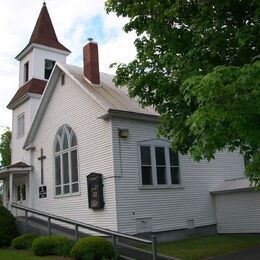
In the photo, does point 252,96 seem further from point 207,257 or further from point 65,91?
point 65,91

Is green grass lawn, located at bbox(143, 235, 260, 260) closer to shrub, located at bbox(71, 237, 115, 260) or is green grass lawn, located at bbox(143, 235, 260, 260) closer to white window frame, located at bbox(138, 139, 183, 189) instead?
shrub, located at bbox(71, 237, 115, 260)

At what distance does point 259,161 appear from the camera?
8.23 m

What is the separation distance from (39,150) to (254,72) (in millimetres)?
18787

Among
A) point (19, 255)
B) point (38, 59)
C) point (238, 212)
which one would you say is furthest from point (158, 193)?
point (38, 59)

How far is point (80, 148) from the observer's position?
20688 millimetres

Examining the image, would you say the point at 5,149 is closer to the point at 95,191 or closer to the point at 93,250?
the point at 95,191

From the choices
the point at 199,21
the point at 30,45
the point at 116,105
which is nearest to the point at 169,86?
the point at 199,21

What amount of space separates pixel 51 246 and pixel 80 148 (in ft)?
20.3

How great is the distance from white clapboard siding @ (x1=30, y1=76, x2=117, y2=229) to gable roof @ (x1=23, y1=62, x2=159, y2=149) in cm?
39

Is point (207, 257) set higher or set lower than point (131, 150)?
→ lower

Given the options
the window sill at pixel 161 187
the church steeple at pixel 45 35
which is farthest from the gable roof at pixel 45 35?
the window sill at pixel 161 187

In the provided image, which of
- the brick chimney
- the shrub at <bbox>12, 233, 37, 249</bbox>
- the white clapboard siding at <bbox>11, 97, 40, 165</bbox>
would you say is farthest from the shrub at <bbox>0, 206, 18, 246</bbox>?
the brick chimney

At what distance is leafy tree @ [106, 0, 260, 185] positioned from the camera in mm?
7430

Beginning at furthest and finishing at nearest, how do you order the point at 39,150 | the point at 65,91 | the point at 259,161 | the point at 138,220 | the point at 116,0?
the point at 39,150 → the point at 65,91 → the point at 138,220 → the point at 116,0 → the point at 259,161
